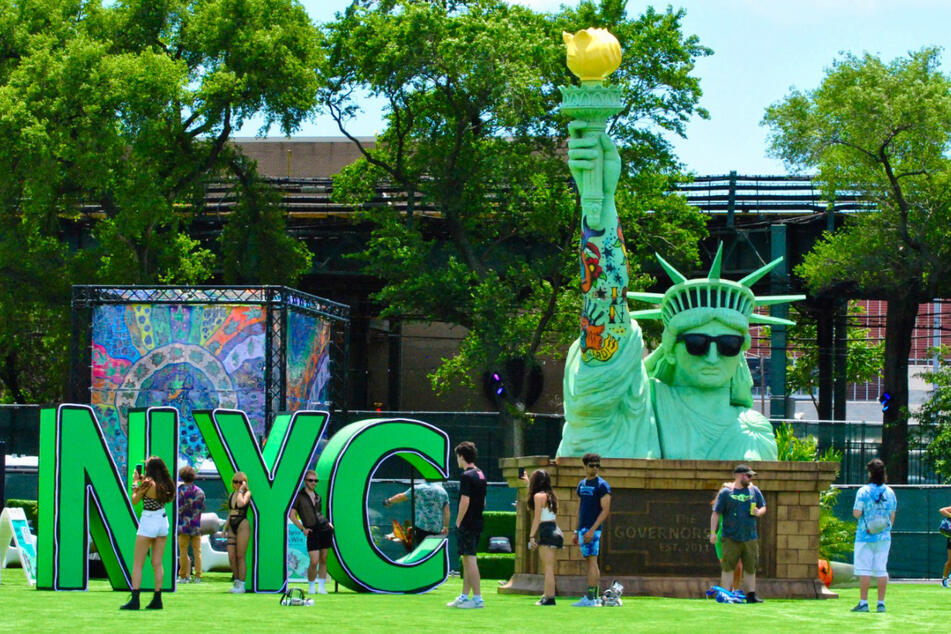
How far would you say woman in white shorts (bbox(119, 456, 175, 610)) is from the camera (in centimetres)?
1555

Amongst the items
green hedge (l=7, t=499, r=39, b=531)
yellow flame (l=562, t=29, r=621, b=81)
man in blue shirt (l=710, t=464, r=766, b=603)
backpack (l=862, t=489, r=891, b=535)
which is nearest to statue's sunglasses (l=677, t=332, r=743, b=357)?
yellow flame (l=562, t=29, r=621, b=81)

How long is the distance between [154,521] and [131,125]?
916 inches

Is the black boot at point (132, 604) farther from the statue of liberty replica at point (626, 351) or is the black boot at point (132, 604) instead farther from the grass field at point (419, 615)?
the statue of liberty replica at point (626, 351)

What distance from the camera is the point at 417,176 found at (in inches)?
1567

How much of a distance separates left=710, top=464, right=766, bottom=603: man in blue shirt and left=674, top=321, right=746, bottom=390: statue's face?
400cm

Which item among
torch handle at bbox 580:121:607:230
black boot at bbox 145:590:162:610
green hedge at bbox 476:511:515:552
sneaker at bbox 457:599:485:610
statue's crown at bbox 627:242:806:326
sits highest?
torch handle at bbox 580:121:607:230

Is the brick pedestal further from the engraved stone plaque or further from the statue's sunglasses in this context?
the statue's sunglasses

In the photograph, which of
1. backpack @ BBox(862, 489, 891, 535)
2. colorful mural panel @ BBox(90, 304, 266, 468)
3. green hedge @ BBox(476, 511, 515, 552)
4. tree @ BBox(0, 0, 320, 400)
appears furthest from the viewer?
tree @ BBox(0, 0, 320, 400)

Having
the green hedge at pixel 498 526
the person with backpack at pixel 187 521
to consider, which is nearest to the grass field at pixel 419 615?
the person with backpack at pixel 187 521

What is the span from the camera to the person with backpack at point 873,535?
17.0m

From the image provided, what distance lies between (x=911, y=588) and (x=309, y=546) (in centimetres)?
1018

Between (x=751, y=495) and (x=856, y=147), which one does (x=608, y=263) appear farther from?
(x=856, y=147)

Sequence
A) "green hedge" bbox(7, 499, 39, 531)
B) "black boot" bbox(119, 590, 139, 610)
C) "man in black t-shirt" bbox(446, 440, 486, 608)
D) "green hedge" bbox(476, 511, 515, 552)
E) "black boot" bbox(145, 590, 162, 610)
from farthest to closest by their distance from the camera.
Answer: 1. "green hedge" bbox(476, 511, 515, 552)
2. "green hedge" bbox(7, 499, 39, 531)
3. "man in black t-shirt" bbox(446, 440, 486, 608)
4. "black boot" bbox(145, 590, 162, 610)
5. "black boot" bbox(119, 590, 139, 610)

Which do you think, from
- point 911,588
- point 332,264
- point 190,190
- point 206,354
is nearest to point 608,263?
point 911,588
